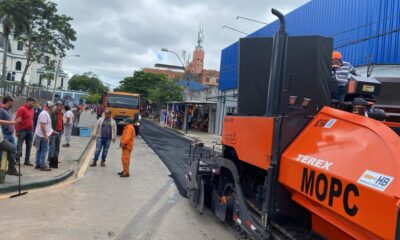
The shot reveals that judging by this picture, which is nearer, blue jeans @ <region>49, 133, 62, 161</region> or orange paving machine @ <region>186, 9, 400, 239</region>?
orange paving machine @ <region>186, 9, 400, 239</region>

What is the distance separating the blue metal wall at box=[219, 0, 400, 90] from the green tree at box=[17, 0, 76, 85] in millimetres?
25678

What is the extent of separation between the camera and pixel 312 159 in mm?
4117

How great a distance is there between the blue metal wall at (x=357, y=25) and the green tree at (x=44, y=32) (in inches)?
1011

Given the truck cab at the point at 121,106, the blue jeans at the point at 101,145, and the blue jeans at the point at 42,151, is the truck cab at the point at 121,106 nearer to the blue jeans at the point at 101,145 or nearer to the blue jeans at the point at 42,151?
the blue jeans at the point at 101,145

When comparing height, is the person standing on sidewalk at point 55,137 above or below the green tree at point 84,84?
below

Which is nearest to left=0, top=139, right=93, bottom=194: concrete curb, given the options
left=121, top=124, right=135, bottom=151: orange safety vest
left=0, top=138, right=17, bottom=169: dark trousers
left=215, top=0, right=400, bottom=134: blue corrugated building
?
left=0, top=138, right=17, bottom=169: dark trousers

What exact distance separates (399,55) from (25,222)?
1425cm

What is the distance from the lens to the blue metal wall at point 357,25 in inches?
665

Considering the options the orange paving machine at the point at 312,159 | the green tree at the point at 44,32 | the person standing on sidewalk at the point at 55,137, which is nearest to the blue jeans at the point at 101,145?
the person standing on sidewalk at the point at 55,137

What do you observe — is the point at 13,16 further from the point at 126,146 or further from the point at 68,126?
the point at 126,146

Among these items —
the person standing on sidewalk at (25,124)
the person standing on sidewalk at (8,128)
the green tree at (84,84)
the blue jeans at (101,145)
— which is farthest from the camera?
the green tree at (84,84)

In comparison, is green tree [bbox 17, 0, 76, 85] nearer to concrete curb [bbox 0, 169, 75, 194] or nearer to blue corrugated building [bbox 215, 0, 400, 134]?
blue corrugated building [bbox 215, 0, 400, 134]

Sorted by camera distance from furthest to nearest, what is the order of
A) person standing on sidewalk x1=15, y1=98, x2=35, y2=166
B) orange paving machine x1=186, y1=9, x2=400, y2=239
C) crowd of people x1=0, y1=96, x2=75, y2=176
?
person standing on sidewalk x1=15, y1=98, x2=35, y2=166, crowd of people x1=0, y1=96, x2=75, y2=176, orange paving machine x1=186, y1=9, x2=400, y2=239

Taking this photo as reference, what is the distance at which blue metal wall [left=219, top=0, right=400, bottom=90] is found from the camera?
16.9 meters
